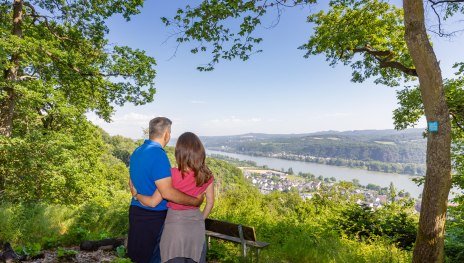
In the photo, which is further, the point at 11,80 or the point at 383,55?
the point at 11,80

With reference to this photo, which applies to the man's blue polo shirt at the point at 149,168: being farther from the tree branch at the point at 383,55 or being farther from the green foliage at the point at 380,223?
the tree branch at the point at 383,55

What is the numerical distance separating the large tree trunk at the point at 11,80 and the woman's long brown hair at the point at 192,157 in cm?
949

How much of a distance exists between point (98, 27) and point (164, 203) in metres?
10.2

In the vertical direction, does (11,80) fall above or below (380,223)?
above

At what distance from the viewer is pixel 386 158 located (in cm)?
13888

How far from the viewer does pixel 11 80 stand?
30.4ft

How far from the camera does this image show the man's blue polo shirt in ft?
7.89

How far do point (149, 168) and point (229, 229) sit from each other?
3.19m

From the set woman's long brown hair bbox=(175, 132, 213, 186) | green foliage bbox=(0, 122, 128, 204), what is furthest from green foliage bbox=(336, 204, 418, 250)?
green foliage bbox=(0, 122, 128, 204)

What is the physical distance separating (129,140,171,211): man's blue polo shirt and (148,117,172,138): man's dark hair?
76 millimetres

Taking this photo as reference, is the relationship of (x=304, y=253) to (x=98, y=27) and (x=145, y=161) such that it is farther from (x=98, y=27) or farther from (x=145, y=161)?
(x=98, y=27)

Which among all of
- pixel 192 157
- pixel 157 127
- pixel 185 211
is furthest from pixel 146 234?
pixel 157 127

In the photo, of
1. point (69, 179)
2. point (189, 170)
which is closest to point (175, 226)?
point (189, 170)

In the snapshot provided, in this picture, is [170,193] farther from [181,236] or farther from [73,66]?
[73,66]
